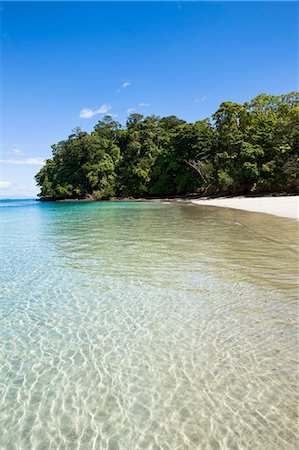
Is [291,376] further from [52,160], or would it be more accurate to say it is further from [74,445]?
[52,160]

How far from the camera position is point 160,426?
7.73ft

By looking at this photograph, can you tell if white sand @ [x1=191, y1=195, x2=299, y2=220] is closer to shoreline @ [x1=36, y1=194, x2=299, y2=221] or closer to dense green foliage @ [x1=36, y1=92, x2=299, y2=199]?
shoreline @ [x1=36, y1=194, x2=299, y2=221]

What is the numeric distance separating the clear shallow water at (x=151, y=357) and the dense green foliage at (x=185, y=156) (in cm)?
3439

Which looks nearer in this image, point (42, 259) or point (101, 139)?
point (42, 259)

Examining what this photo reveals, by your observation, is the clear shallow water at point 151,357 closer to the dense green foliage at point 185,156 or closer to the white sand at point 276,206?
the white sand at point 276,206

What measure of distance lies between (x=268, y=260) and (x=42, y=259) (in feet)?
20.1

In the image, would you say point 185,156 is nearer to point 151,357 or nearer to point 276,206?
point 276,206

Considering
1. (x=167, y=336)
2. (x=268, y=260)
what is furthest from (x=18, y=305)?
(x=268, y=260)

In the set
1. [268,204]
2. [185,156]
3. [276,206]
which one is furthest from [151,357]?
[185,156]

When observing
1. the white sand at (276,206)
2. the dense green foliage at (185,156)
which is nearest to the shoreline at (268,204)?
the white sand at (276,206)

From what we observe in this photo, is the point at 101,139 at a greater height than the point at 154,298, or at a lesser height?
greater

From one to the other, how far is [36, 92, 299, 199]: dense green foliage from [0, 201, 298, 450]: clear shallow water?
34.4 metres

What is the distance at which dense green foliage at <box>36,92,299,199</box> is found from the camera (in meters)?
37.7

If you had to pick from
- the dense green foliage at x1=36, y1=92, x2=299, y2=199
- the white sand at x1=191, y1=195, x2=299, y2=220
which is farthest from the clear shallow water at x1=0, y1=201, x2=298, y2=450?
the dense green foliage at x1=36, y1=92, x2=299, y2=199
